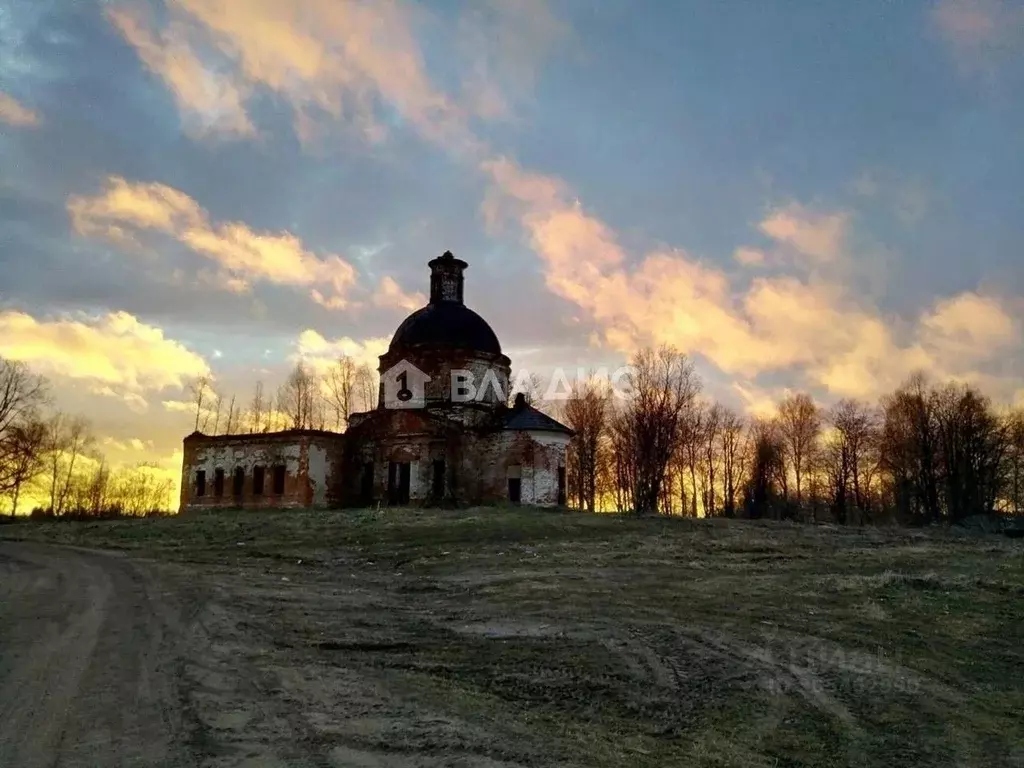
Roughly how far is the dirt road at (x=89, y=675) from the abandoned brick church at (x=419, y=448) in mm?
20077

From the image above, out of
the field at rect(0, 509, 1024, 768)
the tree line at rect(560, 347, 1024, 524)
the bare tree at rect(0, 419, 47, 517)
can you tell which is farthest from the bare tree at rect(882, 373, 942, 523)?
the bare tree at rect(0, 419, 47, 517)

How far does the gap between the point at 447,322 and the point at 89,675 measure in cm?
2977

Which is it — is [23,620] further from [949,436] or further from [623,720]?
[949,436]

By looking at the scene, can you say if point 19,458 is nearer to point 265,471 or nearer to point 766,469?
point 265,471

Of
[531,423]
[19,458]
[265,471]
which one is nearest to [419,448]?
Answer: [531,423]

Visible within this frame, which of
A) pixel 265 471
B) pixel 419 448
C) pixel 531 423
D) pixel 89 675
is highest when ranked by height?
pixel 531 423

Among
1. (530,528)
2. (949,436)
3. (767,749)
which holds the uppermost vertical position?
(949,436)

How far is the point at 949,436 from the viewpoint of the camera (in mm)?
47125

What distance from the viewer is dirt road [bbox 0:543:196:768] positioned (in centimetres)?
632

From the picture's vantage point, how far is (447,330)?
37156 millimetres

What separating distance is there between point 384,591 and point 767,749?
9.12 metres

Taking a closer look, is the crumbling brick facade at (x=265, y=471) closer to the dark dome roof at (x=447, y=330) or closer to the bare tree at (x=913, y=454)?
the dark dome roof at (x=447, y=330)

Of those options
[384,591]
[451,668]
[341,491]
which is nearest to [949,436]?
[341,491]

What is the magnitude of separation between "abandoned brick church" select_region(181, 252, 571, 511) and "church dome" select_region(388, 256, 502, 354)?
0.07 m
